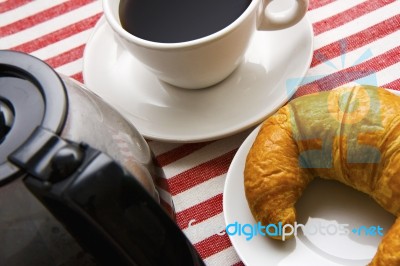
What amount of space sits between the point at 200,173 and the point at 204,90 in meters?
0.13

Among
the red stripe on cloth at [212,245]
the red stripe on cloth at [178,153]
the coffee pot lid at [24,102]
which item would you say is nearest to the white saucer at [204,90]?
the red stripe on cloth at [178,153]

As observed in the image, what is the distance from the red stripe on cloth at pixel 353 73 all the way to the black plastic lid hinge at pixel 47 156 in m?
0.44

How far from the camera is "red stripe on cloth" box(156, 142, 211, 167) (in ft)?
2.46

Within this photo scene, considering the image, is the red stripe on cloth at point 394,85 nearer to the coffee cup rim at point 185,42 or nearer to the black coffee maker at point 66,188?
the coffee cup rim at point 185,42

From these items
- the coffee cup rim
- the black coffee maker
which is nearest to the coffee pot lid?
the black coffee maker

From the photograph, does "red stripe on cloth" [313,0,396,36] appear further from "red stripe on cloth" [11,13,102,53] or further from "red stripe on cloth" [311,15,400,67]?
"red stripe on cloth" [11,13,102,53]

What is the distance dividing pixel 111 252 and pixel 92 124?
12cm

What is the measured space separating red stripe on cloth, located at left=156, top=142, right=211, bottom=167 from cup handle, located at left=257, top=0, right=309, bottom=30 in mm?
182

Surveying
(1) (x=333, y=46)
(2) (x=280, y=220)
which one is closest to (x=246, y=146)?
(2) (x=280, y=220)

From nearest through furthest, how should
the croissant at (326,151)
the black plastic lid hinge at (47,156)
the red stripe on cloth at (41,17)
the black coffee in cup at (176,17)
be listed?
the black plastic lid hinge at (47,156) → the croissant at (326,151) → the black coffee in cup at (176,17) → the red stripe on cloth at (41,17)

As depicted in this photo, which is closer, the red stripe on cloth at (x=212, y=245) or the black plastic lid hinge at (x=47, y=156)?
the black plastic lid hinge at (x=47, y=156)

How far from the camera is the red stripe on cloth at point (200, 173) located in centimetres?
73

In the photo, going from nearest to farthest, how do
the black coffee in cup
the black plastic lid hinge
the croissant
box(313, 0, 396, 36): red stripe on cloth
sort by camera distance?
1. the black plastic lid hinge
2. the croissant
3. the black coffee in cup
4. box(313, 0, 396, 36): red stripe on cloth

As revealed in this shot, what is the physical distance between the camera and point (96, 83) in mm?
811
